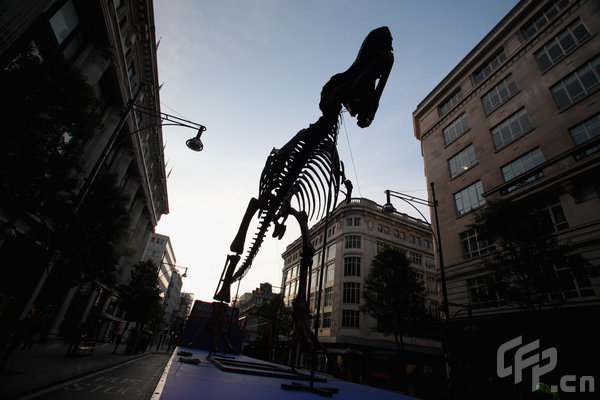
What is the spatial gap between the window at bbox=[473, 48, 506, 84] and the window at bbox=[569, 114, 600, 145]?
946 cm

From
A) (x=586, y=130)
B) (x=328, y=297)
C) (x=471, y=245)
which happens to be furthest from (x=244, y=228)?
(x=328, y=297)

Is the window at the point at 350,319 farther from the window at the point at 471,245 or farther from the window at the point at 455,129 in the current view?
the window at the point at 455,129

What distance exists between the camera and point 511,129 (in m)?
17.8

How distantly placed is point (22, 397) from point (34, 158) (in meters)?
5.96

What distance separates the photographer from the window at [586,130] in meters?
13.1

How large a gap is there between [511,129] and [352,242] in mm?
23594

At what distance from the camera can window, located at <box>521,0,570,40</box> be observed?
17375 millimetres

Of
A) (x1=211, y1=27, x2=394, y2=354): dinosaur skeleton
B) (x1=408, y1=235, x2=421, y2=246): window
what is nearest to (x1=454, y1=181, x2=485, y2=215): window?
(x1=211, y1=27, x2=394, y2=354): dinosaur skeleton

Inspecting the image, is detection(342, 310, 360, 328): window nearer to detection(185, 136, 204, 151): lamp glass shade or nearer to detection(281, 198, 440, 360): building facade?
detection(281, 198, 440, 360): building facade

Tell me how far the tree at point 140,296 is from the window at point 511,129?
107 ft

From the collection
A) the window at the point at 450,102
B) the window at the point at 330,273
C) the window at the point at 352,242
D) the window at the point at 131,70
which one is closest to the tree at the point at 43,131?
the window at the point at 131,70

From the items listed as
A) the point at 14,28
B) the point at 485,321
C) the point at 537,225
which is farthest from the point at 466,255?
the point at 14,28

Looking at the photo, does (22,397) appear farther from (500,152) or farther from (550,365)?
(500,152)

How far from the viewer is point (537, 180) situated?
48.2 ft
